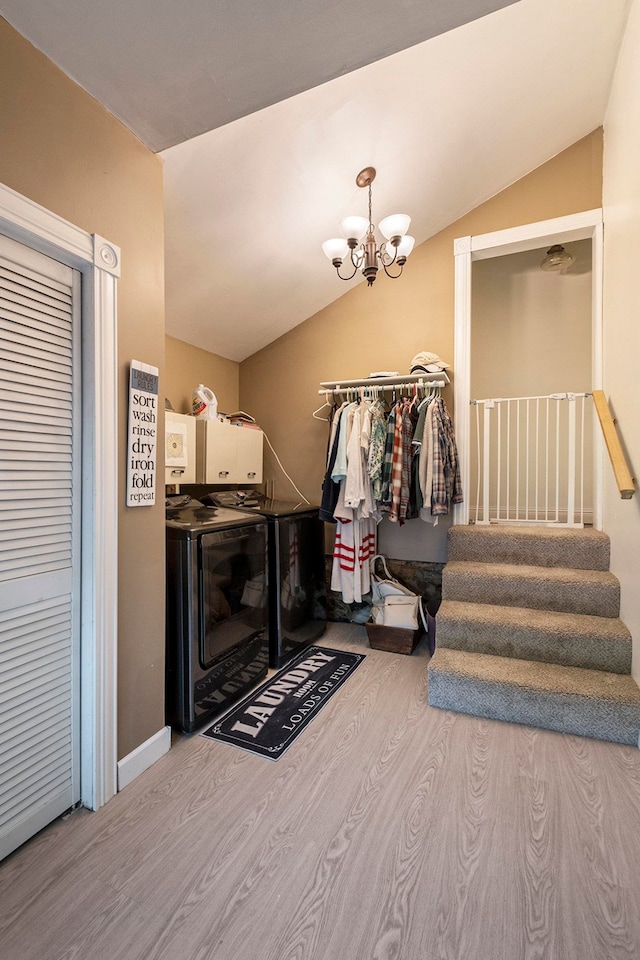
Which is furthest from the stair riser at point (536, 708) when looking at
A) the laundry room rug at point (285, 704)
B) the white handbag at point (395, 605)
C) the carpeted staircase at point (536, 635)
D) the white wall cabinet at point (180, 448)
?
the white wall cabinet at point (180, 448)

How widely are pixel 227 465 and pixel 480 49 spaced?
2.71m

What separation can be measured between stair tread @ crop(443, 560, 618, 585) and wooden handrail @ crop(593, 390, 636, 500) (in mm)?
638

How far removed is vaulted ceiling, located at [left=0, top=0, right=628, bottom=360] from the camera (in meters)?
1.18

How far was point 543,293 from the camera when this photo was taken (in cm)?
391

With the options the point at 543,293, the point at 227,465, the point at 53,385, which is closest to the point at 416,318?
the point at 543,293

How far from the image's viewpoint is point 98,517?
1482 mm

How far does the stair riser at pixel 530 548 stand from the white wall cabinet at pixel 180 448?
1.86 m

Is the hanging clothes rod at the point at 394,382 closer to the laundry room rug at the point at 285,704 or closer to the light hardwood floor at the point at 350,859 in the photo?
the laundry room rug at the point at 285,704

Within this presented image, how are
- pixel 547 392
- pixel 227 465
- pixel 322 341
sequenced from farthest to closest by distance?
pixel 547 392 < pixel 322 341 < pixel 227 465

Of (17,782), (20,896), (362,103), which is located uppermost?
(362,103)

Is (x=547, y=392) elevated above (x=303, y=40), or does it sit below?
below

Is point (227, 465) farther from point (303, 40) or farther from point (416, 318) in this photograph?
point (303, 40)

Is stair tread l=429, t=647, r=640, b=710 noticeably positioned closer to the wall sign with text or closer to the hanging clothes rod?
the wall sign with text

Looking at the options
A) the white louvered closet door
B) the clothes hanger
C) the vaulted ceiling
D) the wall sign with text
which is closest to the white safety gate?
the clothes hanger
